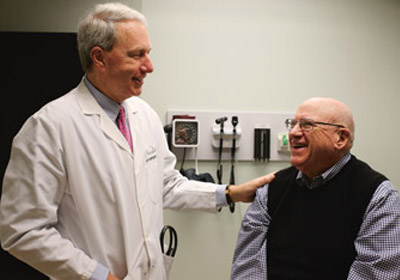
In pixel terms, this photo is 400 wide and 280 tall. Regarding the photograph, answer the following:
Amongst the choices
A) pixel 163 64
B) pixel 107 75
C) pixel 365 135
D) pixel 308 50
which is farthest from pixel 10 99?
pixel 365 135

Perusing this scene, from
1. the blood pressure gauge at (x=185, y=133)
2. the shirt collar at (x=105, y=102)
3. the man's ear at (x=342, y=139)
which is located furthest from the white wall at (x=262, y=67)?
the man's ear at (x=342, y=139)

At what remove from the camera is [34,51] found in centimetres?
218

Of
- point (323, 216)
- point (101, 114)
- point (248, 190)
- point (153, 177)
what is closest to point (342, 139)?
point (323, 216)

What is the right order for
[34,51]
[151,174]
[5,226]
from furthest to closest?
[34,51] → [151,174] → [5,226]

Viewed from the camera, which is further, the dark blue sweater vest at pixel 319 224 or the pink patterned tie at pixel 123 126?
the pink patterned tie at pixel 123 126

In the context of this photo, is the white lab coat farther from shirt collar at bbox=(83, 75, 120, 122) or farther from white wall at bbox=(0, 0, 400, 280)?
white wall at bbox=(0, 0, 400, 280)

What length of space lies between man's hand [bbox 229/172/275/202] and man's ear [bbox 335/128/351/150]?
30cm

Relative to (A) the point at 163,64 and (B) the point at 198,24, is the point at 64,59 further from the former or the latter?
(B) the point at 198,24

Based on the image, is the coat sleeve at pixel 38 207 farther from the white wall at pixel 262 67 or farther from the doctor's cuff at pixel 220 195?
the white wall at pixel 262 67

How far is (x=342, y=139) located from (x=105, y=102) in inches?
34.1

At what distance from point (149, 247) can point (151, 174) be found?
0.27m

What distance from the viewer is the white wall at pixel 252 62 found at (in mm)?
2281

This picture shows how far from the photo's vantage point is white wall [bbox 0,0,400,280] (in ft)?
7.48

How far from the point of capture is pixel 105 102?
57.8 inches
